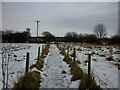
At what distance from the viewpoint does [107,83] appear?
597cm

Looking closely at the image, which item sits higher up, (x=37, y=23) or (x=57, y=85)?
(x=37, y=23)

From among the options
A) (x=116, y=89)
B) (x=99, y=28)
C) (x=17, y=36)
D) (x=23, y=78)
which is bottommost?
(x=116, y=89)

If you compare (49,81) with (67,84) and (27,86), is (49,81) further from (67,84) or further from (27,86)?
(27,86)

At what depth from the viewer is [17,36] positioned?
180 feet

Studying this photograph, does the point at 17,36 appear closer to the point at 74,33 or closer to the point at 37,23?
the point at 37,23

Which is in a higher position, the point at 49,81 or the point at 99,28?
the point at 99,28

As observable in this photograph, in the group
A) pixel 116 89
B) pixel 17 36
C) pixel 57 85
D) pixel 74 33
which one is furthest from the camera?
pixel 74 33

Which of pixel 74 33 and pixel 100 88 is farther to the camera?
pixel 74 33

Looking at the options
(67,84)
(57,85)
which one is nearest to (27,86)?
(57,85)

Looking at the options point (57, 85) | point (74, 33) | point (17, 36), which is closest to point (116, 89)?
point (57, 85)

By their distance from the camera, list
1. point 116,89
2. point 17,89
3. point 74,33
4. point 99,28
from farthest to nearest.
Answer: point 74,33
point 99,28
point 116,89
point 17,89

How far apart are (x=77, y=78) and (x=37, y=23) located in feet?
197

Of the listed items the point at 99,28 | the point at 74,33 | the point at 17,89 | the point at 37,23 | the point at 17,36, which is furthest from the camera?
the point at 74,33

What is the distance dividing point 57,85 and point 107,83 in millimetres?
1948
